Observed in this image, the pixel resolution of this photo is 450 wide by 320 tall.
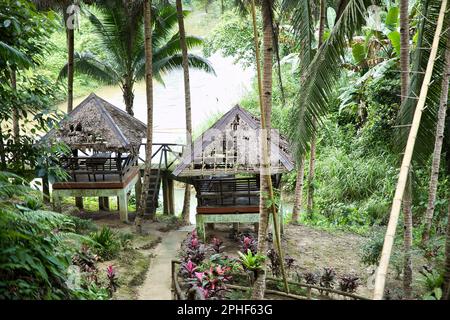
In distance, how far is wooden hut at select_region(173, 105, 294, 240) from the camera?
30.8 ft

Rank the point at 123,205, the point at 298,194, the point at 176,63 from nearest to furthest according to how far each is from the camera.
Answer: the point at 298,194 → the point at 123,205 → the point at 176,63

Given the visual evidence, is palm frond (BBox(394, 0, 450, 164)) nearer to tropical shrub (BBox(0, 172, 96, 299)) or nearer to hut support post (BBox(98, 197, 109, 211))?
tropical shrub (BBox(0, 172, 96, 299))

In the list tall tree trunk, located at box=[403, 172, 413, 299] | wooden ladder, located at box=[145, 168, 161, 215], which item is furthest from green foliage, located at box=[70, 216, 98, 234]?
tall tree trunk, located at box=[403, 172, 413, 299]

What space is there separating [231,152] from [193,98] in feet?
60.7

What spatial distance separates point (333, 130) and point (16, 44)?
43.2ft

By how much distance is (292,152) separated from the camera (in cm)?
594

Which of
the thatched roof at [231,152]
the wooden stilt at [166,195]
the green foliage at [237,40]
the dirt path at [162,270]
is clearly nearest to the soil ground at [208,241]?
the dirt path at [162,270]

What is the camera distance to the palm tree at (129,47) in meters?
13.0

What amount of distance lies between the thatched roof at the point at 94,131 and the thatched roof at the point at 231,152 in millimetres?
2061

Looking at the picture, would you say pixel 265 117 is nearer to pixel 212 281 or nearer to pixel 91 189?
pixel 212 281

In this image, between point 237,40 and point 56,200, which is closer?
point 56,200

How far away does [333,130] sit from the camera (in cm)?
1741

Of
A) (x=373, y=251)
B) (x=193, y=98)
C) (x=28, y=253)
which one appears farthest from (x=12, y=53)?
(x=193, y=98)

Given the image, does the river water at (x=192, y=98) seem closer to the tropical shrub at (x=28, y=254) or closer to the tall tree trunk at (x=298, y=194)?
the tall tree trunk at (x=298, y=194)
